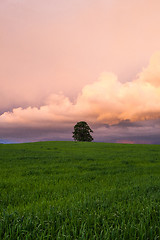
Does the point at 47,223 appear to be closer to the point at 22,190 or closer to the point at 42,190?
the point at 42,190

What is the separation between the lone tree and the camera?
3093 inches

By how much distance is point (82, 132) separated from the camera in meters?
78.7

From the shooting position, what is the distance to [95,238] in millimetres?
2680

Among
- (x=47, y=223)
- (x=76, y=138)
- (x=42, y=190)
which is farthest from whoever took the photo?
(x=76, y=138)

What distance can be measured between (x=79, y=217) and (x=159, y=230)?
5.44 ft

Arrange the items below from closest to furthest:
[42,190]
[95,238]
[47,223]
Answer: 1. [95,238]
2. [47,223]
3. [42,190]

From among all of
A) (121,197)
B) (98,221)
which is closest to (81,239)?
(98,221)

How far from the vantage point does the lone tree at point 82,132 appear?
78.6m

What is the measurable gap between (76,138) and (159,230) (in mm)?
77097

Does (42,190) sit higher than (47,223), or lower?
lower

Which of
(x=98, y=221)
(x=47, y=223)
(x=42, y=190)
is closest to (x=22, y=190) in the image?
(x=42, y=190)

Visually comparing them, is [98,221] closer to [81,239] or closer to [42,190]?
[81,239]

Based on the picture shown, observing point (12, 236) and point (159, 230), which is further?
point (159, 230)

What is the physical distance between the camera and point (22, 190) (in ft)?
20.2
